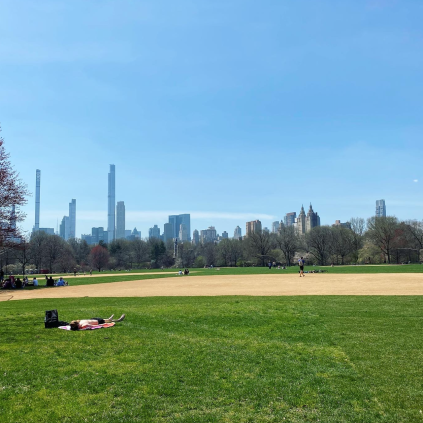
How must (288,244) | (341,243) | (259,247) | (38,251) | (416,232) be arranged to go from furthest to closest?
(259,247)
(288,244)
(341,243)
(416,232)
(38,251)

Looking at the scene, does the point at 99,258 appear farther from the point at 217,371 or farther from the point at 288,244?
the point at 217,371

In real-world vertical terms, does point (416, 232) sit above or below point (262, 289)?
above

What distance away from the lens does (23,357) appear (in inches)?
371

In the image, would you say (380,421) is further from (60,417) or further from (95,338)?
(95,338)

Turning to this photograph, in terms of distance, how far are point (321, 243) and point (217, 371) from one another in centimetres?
11425

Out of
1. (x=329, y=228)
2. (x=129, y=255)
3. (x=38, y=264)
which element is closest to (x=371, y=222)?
(x=329, y=228)

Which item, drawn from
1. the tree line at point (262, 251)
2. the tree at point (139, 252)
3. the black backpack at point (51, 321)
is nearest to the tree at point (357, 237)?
the tree line at point (262, 251)

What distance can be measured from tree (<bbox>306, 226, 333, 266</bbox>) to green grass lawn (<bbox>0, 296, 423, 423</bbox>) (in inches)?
4178

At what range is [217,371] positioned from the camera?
27.9 feet

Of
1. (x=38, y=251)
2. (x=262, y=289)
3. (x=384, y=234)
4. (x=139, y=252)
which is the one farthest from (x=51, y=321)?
(x=139, y=252)

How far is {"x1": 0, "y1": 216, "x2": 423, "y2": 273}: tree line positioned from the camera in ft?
348

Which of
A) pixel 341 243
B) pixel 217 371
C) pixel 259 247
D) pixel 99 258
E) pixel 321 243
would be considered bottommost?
pixel 217 371

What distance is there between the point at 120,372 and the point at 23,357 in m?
2.90

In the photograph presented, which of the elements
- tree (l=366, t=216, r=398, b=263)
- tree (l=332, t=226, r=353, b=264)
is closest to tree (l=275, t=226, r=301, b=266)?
tree (l=332, t=226, r=353, b=264)
